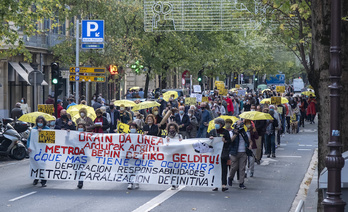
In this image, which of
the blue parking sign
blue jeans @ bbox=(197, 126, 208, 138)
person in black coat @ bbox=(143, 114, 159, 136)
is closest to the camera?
person in black coat @ bbox=(143, 114, 159, 136)

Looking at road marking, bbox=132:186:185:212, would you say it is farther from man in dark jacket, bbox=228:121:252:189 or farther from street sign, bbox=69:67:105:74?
street sign, bbox=69:67:105:74

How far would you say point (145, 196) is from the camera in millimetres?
15258

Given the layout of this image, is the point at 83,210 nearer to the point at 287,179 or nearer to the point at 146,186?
the point at 146,186

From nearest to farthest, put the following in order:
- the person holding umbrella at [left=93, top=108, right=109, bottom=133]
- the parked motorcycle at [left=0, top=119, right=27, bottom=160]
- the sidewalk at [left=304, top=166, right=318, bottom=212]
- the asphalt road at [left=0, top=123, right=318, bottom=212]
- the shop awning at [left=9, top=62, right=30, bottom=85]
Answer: the sidewalk at [left=304, top=166, right=318, bottom=212] → the asphalt road at [left=0, top=123, right=318, bottom=212] → the person holding umbrella at [left=93, top=108, right=109, bottom=133] → the parked motorcycle at [left=0, top=119, right=27, bottom=160] → the shop awning at [left=9, top=62, right=30, bottom=85]

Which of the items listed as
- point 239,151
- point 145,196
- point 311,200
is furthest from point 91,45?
point 311,200

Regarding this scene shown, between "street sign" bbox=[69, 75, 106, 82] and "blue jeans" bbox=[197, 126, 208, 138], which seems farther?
"street sign" bbox=[69, 75, 106, 82]

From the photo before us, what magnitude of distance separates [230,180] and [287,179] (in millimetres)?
2351

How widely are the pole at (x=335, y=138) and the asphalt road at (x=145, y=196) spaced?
15.7 ft

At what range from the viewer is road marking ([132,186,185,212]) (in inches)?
538

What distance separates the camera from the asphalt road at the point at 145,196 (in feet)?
45.3

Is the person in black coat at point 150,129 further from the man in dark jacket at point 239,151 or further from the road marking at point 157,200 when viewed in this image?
the man in dark jacket at point 239,151

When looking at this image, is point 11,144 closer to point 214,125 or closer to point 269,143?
point 214,125

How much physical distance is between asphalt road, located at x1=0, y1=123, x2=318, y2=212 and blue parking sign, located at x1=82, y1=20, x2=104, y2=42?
13.8 m

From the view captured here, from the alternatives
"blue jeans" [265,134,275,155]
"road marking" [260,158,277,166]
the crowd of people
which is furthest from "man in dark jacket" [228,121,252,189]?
"blue jeans" [265,134,275,155]
